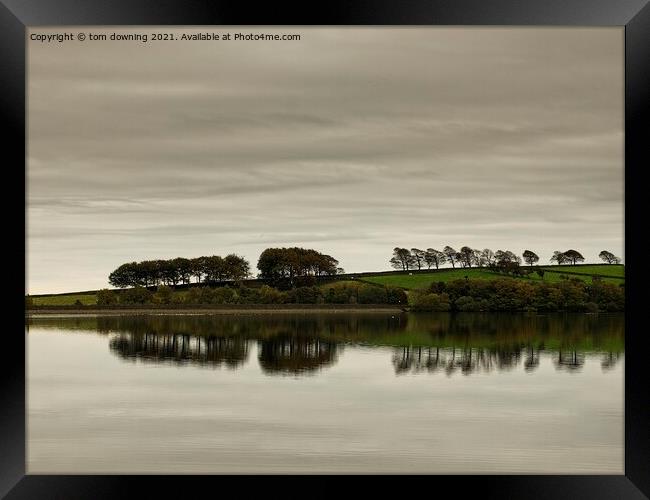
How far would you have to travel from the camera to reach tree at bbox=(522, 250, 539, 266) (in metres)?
42.8

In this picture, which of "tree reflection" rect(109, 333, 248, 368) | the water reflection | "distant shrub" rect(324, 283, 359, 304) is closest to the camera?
the water reflection

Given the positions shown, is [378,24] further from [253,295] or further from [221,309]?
[253,295]

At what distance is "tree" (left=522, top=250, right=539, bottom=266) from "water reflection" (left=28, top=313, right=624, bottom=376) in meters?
3.37

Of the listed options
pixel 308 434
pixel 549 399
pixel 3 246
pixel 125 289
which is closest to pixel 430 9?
pixel 3 246

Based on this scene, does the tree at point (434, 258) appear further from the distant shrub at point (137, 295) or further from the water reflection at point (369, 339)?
the distant shrub at point (137, 295)

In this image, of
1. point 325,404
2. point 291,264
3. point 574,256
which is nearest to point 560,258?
point 574,256

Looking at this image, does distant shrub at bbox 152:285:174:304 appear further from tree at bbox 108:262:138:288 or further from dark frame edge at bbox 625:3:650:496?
dark frame edge at bbox 625:3:650:496

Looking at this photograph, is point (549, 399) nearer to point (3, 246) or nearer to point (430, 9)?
point (430, 9)

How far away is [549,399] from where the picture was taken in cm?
1655

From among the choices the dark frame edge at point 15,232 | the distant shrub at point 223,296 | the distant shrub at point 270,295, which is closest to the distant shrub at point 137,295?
the distant shrub at point 223,296

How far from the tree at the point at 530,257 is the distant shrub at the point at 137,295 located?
2107cm

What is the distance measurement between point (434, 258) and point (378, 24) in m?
37.5

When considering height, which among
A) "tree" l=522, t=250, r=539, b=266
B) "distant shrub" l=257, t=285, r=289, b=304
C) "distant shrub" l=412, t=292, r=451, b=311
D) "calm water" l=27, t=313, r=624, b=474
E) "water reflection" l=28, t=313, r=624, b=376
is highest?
"tree" l=522, t=250, r=539, b=266

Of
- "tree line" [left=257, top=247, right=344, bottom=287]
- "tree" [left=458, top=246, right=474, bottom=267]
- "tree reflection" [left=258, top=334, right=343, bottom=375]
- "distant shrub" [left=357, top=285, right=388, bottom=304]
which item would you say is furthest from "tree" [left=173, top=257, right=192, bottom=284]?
"tree" [left=458, top=246, right=474, bottom=267]
